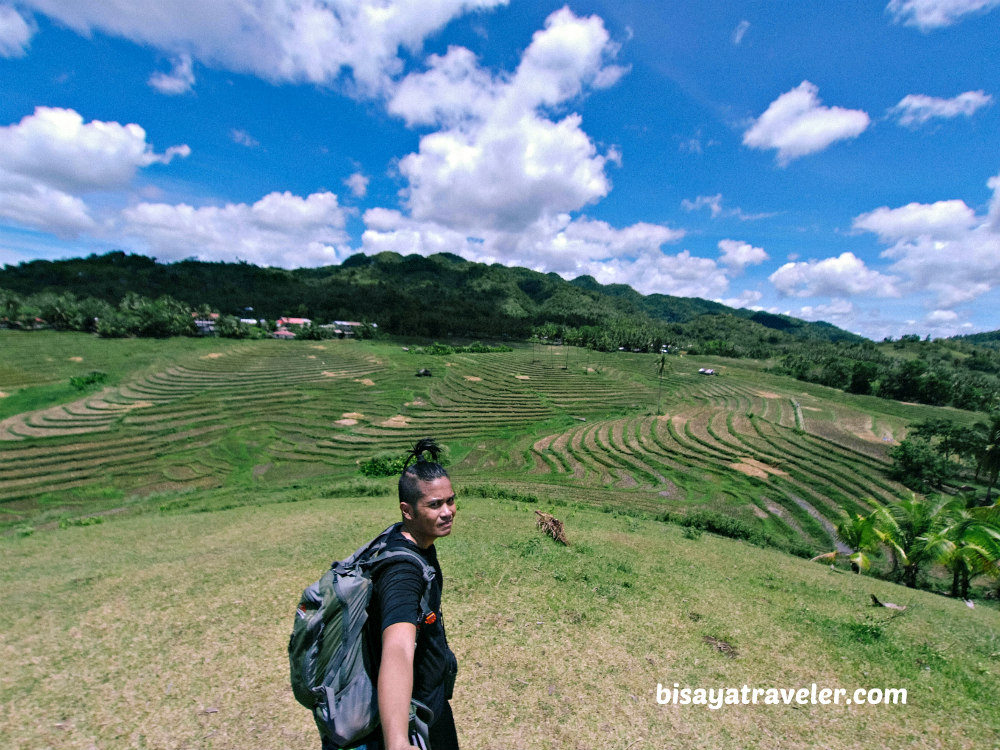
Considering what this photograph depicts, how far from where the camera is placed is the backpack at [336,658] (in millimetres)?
1833

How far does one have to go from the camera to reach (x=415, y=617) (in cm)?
187

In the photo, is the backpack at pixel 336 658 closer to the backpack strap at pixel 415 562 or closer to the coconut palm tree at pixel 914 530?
the backpack strap at pixel 415 562

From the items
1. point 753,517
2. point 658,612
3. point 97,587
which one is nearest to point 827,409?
point 753,517

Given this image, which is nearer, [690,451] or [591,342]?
[690,451]

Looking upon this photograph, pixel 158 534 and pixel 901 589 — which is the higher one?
pixel 901 589

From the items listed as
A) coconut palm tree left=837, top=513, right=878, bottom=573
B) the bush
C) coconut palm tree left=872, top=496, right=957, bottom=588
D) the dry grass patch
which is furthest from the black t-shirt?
the bush

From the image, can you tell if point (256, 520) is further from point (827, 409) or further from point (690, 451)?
point (827, 409)

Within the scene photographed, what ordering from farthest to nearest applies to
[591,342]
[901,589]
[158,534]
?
1. [591,342]
2. [158,534]
3. [901,589]

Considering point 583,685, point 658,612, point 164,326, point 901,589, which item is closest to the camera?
point 583,685

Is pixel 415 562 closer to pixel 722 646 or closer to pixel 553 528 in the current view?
pixel 722 646

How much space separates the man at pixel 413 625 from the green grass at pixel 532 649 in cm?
268

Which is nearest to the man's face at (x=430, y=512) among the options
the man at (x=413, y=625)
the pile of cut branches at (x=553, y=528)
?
the man at (x=413, y=625)

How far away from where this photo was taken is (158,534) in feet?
37.5

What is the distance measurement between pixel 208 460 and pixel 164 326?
71.9 metres
